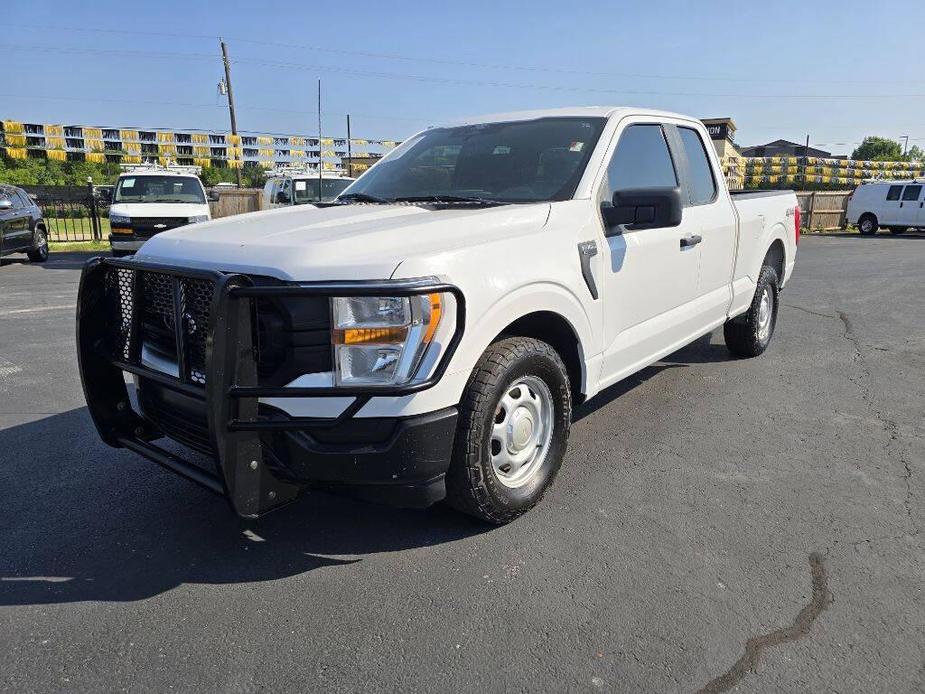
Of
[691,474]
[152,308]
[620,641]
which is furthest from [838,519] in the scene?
[152,308]

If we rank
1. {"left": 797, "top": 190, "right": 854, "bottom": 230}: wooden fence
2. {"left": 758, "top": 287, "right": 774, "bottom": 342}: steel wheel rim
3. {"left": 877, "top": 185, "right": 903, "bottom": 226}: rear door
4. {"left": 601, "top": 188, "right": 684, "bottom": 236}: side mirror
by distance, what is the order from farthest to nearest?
{"left": 797, "top": 190, "right": 854, "bottom": 230}: wooden fence < {"left": 877, "top": 185, "right": 903, "bottom": 226}: rear door < {"left": 758, "top": 287, "right": 774, "bottom": 342}: steel wheel rim < {"left": 601, "top": 188, "right": 684, "bottom": 236}: side mirror

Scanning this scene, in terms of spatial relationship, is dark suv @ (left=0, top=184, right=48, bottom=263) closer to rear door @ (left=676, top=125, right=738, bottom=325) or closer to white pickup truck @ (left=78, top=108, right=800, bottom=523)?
white pickup truck @ (left=78, top=108, right=800, bottom=523)

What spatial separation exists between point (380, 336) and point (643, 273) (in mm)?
1992

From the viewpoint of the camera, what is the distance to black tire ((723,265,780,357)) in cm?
608

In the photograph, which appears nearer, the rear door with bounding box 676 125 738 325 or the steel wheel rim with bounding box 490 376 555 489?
the steel wheel rim with bounding box 490 376 555 489

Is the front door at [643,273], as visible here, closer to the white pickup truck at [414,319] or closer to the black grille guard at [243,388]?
the white pickup truck at [414,319]

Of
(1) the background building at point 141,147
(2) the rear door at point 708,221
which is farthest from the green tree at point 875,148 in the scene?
(2) the rear door at point 708,221

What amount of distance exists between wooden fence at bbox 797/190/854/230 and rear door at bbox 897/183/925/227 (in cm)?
261

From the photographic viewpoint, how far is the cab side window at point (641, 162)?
13.1ft

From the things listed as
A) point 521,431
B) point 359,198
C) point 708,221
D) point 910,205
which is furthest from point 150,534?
point 910,205

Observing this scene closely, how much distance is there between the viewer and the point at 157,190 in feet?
50.5

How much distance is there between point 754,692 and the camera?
221 cm

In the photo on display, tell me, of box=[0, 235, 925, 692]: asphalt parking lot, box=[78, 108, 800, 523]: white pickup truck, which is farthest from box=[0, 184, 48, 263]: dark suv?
box=[78, 108, 800, 523]: white pickup truck

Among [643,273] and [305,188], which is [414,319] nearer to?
[643,273]
